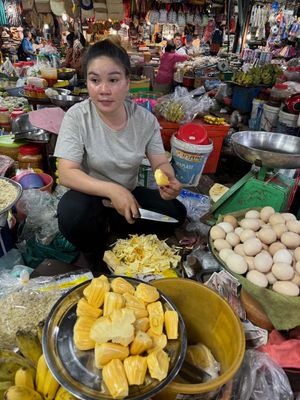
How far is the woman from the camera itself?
183cm

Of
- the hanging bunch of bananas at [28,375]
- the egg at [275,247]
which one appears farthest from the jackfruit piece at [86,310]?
the egg at [275,247]

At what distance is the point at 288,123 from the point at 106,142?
11.2 ft

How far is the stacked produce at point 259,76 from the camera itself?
5.63 metres

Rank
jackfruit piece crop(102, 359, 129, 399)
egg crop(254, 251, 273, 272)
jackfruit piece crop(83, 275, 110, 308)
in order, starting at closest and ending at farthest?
jackfruit piece crop(102, 359, 129, 399) < jackfruit piece crop(83, 275, 110, 308) < egg crop(254, 251, 273, 272)

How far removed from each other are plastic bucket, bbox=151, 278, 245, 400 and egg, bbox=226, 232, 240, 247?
1.22ft

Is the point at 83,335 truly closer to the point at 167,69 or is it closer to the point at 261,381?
the point at 261,381

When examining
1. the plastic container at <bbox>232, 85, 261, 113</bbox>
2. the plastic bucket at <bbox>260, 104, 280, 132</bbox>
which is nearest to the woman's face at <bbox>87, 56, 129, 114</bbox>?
the plastic bucket at <bbox>260, 104, 280, 132</bbox>

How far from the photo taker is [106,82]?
1.84 meters

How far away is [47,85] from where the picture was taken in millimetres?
4461

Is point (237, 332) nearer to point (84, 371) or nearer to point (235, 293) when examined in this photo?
point (235, 293)

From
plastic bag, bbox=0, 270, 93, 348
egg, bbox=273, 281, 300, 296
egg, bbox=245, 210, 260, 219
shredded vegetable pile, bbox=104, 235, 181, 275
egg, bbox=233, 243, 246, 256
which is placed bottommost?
shredded vegetable pile, bbox=104, 235, 181, 275

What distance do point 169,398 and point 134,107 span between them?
1.92 meters

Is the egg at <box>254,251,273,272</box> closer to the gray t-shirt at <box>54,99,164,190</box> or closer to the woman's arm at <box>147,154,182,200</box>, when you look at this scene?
the woman's arm at <box>147,154,182,200</box>

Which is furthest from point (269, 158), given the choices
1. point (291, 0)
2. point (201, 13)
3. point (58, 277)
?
point (201, 13)
